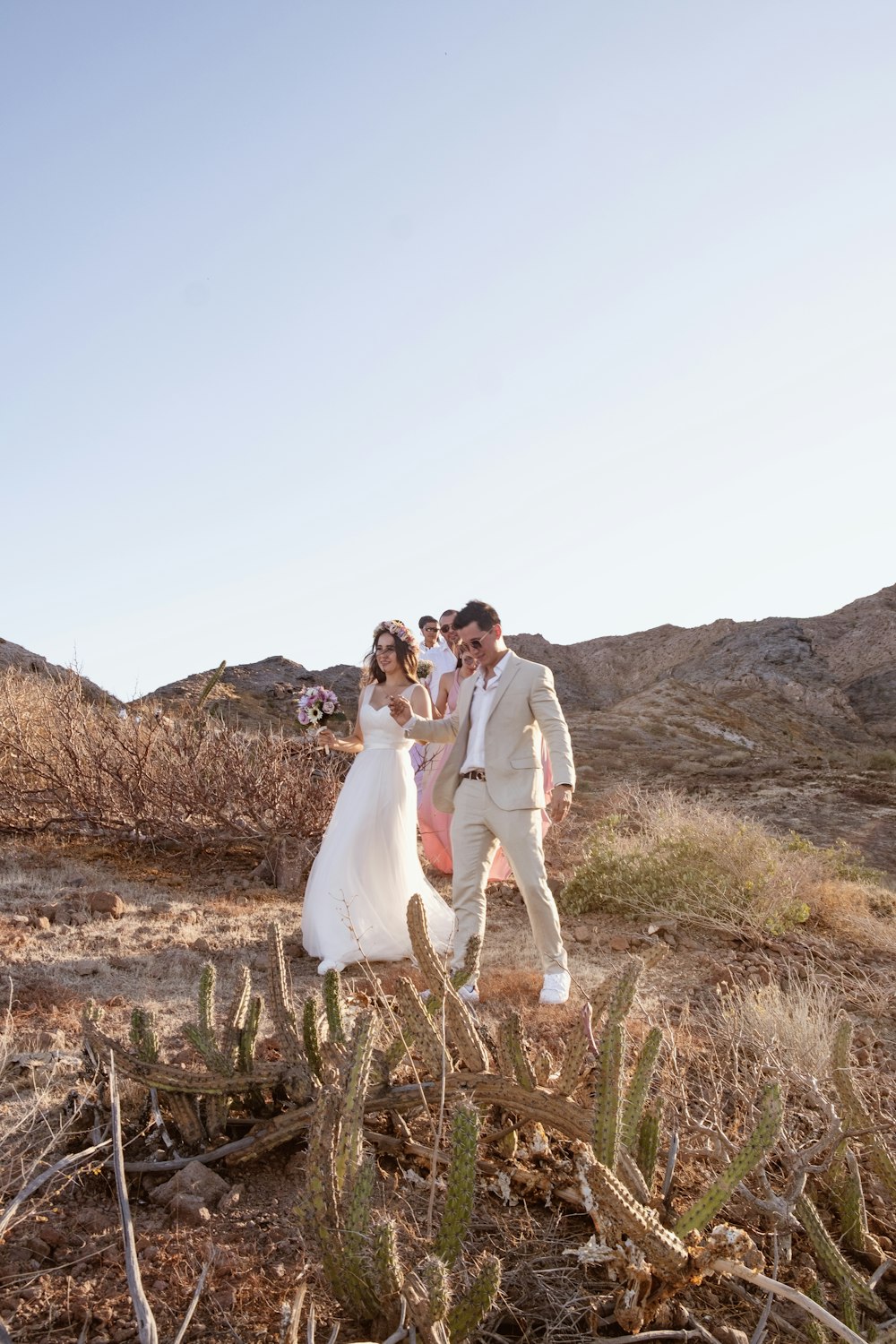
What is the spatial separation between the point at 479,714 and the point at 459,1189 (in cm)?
308

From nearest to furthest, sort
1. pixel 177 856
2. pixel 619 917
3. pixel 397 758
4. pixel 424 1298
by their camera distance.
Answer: pixel 424 1298 < pixel 397 758 < pixel 619 917 < pixel 177 856

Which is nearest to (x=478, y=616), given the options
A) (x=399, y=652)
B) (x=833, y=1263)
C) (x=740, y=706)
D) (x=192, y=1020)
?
(x=399, y=652)

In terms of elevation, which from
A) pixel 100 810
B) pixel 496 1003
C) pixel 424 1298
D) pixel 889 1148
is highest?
pixel 100 810

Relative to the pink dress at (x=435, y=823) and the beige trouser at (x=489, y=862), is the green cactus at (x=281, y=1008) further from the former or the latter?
the pink dress at (x=435, y=823)

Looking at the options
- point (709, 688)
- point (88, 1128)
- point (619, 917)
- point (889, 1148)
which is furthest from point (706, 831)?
point (709, 688)

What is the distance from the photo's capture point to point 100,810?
8.57m

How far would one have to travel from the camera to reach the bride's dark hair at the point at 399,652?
6.03 meters

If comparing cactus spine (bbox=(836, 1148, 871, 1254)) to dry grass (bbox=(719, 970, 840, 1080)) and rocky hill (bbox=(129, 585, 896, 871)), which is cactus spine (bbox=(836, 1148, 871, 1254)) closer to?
dry grass (bbox=(719, 970, 840, 1080))

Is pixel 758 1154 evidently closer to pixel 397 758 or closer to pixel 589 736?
pixel 397 758

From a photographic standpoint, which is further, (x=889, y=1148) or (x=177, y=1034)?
(x=177, y=1034)

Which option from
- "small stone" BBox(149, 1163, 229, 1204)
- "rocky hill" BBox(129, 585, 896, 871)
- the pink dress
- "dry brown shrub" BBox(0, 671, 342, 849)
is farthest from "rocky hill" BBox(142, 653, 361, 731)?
"small stone" BBox(149, 1163, 229, 1204)

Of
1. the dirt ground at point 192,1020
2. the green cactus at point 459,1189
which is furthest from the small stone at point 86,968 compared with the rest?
the green cactus at point 459,1189

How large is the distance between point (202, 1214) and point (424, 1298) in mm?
986

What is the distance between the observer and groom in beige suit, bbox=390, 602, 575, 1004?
4758 mm
